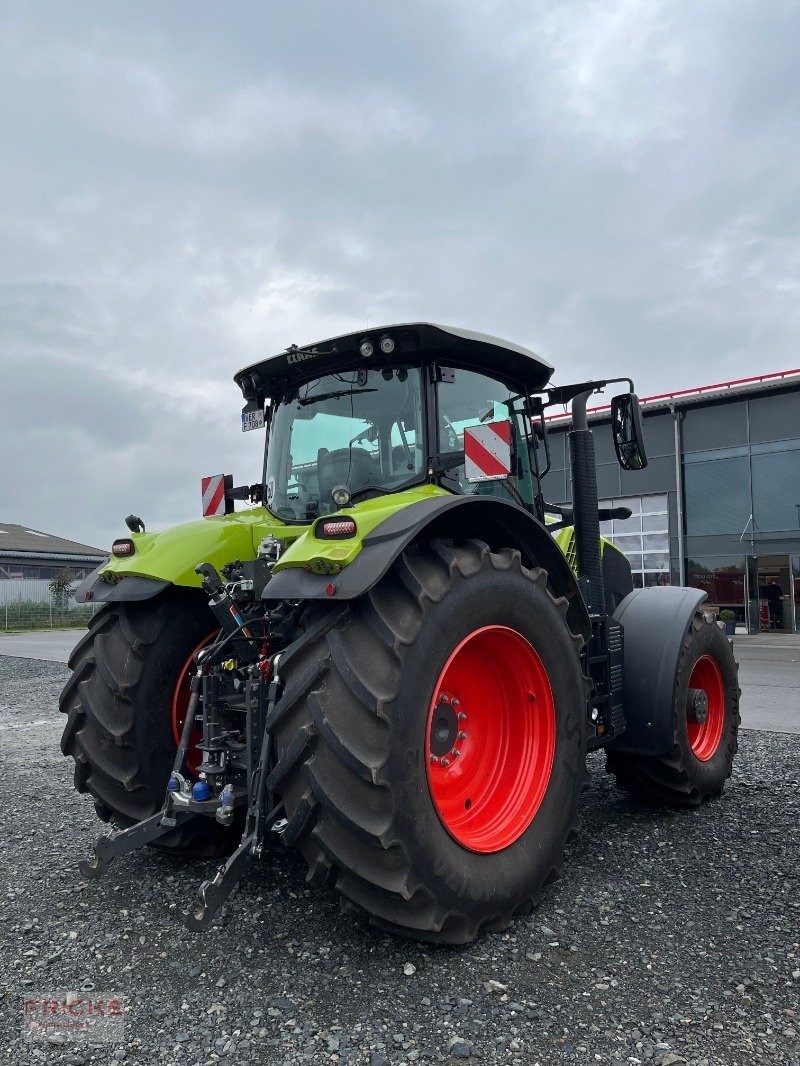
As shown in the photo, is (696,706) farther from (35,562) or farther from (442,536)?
(35,562)

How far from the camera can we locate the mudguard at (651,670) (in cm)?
416

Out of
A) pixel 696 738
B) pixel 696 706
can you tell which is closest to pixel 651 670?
pixel 696 706

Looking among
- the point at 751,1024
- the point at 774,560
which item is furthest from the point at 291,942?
the point at 774,560

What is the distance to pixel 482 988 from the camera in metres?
2.51

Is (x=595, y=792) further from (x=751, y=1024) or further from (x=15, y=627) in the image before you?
(x=15, y=627)

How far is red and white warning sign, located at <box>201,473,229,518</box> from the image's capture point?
180 inches

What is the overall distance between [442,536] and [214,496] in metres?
1.80

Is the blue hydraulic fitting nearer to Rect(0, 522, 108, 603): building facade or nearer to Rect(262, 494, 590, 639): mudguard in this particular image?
Rect(262, 494, 590, 639): mudguard

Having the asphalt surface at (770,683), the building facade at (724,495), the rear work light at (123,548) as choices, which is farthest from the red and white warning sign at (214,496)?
the building facade at (724,495)

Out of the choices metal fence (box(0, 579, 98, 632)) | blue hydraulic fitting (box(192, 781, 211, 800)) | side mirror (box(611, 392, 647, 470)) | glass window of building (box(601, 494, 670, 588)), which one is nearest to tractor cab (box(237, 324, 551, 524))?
side mirror (box(611, 392, 647, 470))

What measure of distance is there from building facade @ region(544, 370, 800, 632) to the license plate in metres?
15.9

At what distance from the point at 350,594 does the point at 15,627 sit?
32.6 m

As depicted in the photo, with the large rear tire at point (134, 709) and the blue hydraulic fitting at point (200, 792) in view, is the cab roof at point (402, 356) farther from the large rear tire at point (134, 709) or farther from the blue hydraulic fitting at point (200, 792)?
the blue hydraulic fitting at point (200, 792)

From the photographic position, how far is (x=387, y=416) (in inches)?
144
